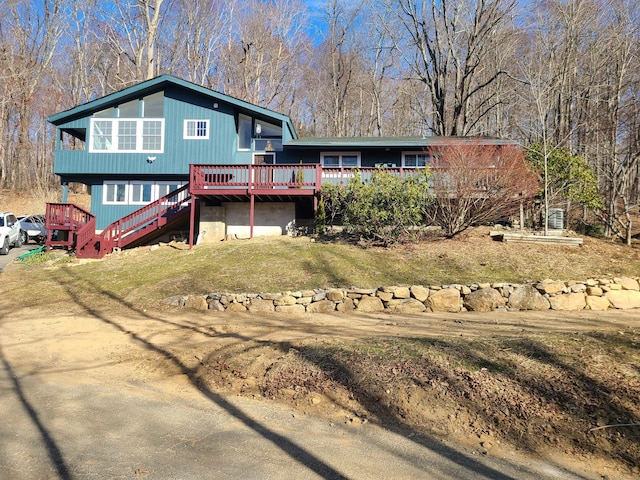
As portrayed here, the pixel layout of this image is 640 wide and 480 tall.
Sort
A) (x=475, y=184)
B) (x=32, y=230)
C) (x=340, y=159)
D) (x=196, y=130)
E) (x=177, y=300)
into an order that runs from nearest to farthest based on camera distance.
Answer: (x=177, y=300)
(x=475, y=184)
(x=196, y=130)
(x=340, y=159)
(x=32, y=230)

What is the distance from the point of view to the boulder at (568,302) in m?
9.88

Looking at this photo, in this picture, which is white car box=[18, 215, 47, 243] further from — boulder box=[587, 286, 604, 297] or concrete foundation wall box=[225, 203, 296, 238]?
boulder box=[587, 286, 604, 297]

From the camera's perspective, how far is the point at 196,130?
19969mm

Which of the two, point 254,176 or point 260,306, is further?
point 254,176

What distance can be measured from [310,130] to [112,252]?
85.2 feet

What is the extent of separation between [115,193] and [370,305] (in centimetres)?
1524

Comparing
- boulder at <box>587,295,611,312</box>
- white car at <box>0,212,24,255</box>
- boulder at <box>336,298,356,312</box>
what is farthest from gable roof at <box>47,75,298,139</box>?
boulder at <box>587,295,611,312</box>

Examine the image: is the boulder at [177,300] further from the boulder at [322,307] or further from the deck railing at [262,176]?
the deck railing at [262,176]

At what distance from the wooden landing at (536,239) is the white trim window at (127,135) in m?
15.0

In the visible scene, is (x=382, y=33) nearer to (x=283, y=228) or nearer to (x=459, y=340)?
(x=283, y=228)

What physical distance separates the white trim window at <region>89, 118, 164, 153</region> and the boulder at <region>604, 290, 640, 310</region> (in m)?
17.9

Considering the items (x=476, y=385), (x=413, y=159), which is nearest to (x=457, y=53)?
(x=413, y=159)

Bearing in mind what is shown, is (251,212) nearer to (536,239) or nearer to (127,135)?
(127,135)

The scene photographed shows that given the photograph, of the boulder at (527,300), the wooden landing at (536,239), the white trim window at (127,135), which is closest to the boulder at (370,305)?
the boulder at (527,300)
